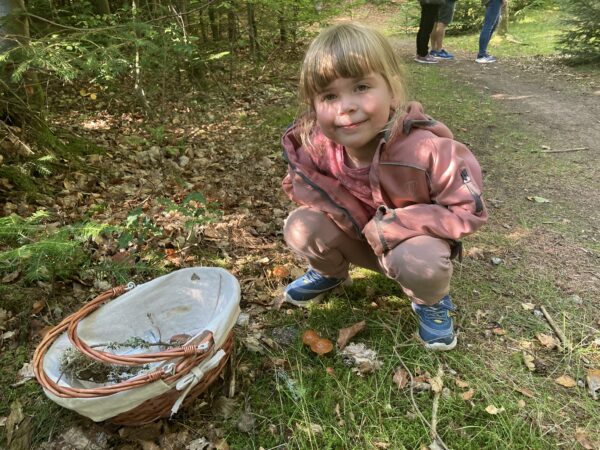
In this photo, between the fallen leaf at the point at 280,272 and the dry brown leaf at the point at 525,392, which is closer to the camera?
the dry brown leaf at the point at 525,392

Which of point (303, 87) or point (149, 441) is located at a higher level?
point (303, 87)

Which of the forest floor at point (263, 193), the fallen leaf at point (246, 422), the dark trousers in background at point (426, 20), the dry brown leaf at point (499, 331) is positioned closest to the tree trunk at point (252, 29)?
the forest floor at point (263, 193)

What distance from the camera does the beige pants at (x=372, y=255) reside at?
6.31 feet

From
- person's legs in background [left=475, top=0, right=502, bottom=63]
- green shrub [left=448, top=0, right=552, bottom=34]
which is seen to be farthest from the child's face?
green shrub [left=448, top=0, right=552, bottom=34]

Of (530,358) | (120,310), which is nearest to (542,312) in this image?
(530,358)

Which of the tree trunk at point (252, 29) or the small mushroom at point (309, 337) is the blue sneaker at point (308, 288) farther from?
the tree trunk at point (252, 29)

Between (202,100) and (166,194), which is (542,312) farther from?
(202,100)

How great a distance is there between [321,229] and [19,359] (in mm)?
1627

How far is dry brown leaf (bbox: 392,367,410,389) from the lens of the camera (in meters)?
2.03

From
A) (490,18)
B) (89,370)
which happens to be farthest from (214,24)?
(89,370)

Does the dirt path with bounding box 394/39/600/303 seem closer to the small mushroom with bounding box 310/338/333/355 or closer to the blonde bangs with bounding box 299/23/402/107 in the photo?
the small mushroom with bounding box 310/338/333/355

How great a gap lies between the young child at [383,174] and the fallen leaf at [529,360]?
35cm

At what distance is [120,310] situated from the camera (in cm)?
211

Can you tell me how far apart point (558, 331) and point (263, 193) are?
94.0 inches
